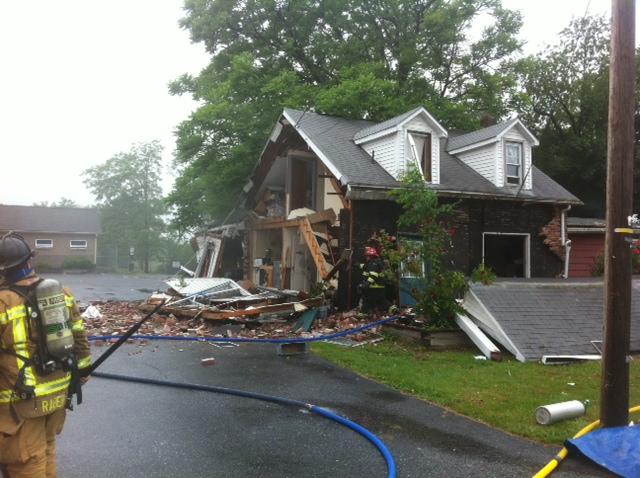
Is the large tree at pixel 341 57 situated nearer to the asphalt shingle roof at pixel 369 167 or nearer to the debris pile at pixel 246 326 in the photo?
the asphalt shingle roof at pixel 369 167

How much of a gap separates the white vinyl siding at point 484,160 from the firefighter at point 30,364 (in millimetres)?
15228

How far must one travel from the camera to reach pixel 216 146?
71.5 feet

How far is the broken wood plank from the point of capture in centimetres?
910

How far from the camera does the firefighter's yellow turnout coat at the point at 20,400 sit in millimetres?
3055

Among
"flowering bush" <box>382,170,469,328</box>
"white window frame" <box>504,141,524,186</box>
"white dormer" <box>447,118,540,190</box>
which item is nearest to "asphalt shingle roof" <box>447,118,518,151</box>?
"white dormer" <box>447,118,540,190</box>

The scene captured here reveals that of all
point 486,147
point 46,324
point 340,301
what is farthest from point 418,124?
point 46,324

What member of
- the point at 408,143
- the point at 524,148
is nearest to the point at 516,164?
the point at 524,148

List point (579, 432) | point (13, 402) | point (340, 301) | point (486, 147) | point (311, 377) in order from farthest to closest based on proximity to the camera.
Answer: point (486, 147)
point (340, 301)
point (311, 377)
point (579, 432)
point (13, 402)

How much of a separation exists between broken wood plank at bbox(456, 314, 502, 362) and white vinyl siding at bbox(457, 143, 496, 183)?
7726 millimetres

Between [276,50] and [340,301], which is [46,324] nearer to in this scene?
[340,301]

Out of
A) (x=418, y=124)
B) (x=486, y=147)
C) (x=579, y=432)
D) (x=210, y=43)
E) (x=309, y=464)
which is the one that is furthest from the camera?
(x=210, y=43)

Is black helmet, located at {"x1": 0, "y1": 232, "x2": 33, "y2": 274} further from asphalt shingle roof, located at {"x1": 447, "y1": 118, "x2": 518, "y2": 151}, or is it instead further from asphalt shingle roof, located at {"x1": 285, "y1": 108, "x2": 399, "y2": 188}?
asphalt shingle roof, located at {"x1": 447, "y1": 118, "x2": 518, "y2": 151}

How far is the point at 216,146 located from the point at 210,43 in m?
8.36

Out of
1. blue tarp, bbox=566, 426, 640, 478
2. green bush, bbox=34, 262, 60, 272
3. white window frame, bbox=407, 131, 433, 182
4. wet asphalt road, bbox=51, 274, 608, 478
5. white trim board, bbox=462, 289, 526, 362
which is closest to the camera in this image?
blue tarp, bbox=566, 426, 640, 478
